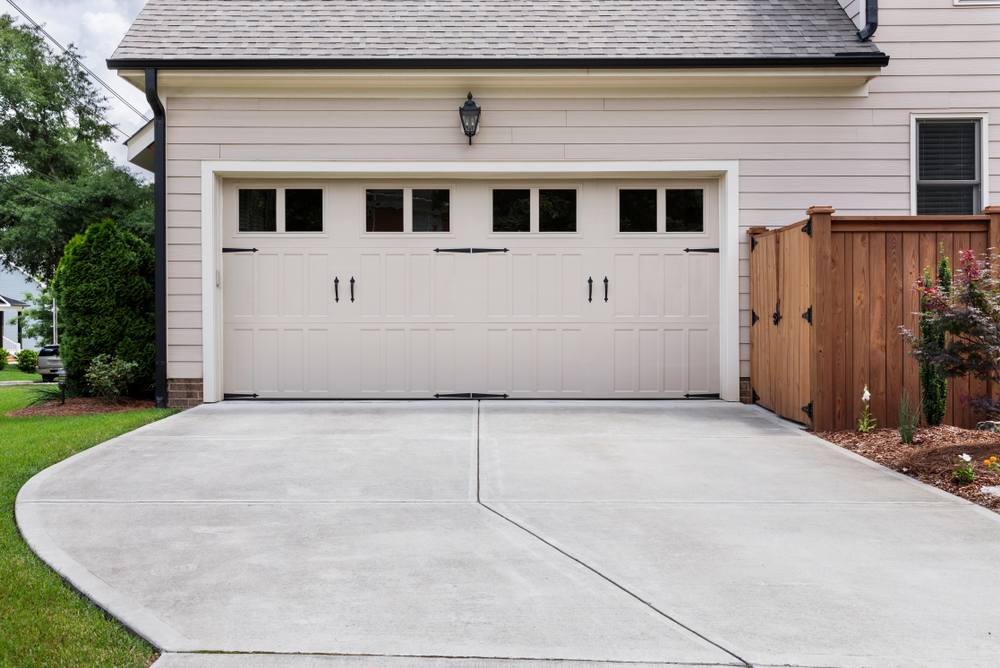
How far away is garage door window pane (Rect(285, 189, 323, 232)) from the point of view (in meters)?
8.46

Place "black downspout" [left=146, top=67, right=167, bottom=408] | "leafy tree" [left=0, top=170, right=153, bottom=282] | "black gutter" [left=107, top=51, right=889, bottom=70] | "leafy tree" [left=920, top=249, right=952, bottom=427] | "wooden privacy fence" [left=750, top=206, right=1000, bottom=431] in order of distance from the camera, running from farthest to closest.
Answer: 1. "leafy tree" [left=0, top=170, right=153, bottom=282]
2. "black downspout" [left=146, top=67, right=167, bottom=408]
3. "black gutter" [left=107, top=51, right=889, bottom=70]
4. "wooden privacy fence" [left=750, top=206, right=1000, bottom=431]
5. "leafy tree" [left=920, top=249, right=952, bottom=427]

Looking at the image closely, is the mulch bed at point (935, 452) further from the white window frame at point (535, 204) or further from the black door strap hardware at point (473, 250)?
the black door strap hardware at point (473, 250)

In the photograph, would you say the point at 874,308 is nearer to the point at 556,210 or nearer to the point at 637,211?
the point at 637,211

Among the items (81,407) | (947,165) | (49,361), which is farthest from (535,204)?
(49,361)

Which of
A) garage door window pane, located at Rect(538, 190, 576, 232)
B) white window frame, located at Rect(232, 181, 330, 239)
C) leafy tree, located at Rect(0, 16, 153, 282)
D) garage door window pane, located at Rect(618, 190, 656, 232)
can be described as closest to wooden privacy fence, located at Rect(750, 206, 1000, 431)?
garage door window pane, located at Rect(618, 190, 656, 232)

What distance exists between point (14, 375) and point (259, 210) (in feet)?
57.7

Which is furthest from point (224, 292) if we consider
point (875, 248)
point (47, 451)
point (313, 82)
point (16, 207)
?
point (16, 207)

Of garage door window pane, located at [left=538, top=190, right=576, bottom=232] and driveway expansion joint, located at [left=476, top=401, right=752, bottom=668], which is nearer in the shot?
driveway expansion joint, located at [left=476, top=401, right=752, bottom=668]

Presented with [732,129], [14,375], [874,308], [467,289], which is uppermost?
[732,129]

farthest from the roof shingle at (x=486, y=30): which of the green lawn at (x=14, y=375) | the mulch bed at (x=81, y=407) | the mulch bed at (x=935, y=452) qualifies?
the green lawn at (x=14, y=375)

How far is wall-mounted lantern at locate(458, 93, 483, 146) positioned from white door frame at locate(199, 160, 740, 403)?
1.17 feet

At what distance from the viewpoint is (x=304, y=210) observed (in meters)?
8.48

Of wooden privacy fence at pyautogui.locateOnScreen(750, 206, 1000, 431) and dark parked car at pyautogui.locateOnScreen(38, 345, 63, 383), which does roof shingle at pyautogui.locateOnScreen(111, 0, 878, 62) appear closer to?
wooden privacy fence at pyautogui.locateOnScreen(750, 206, 1000, 431)

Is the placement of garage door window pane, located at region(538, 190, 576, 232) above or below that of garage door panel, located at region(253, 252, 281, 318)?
above
